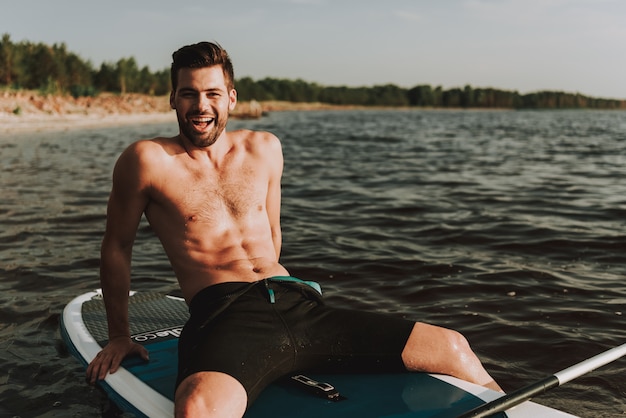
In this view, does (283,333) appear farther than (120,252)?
No

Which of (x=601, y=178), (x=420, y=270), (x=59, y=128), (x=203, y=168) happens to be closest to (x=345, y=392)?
(x=203, y=168)

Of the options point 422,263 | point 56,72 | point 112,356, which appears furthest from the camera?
point 56,72

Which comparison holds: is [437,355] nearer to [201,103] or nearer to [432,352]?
[432,352]

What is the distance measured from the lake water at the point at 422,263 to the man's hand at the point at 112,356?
1.38 ft

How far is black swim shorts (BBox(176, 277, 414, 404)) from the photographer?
2.79m

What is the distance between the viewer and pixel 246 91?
12962 centimetres

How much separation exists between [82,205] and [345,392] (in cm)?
902

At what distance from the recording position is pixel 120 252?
10.9 ft

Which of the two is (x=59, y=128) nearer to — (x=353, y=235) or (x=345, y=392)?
(x=353, y=235)

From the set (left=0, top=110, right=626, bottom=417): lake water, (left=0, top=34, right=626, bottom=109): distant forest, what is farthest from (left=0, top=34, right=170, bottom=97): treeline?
(left=0, top=110, right=626, bottom=417): lake water

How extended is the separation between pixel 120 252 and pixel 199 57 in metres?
1.16

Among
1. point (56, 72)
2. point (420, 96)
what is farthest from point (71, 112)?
point (420, 96)

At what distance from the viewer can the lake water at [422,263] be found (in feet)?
14.3

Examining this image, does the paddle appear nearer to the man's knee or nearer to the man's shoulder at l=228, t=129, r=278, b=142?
the man's knee
